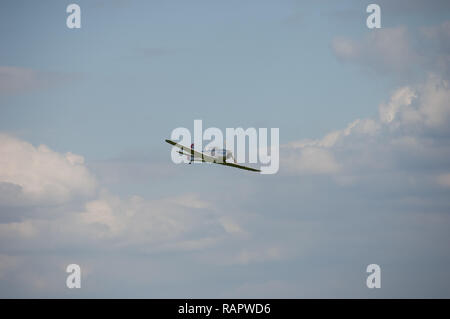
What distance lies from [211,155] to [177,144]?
9524mm

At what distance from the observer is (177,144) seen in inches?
7126

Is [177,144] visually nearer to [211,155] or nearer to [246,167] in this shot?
[211,155]

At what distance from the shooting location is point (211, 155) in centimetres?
18175

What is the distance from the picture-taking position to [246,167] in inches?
7431


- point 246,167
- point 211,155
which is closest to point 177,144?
point 211,155

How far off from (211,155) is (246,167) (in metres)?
12.3

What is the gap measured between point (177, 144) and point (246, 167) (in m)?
21.1
